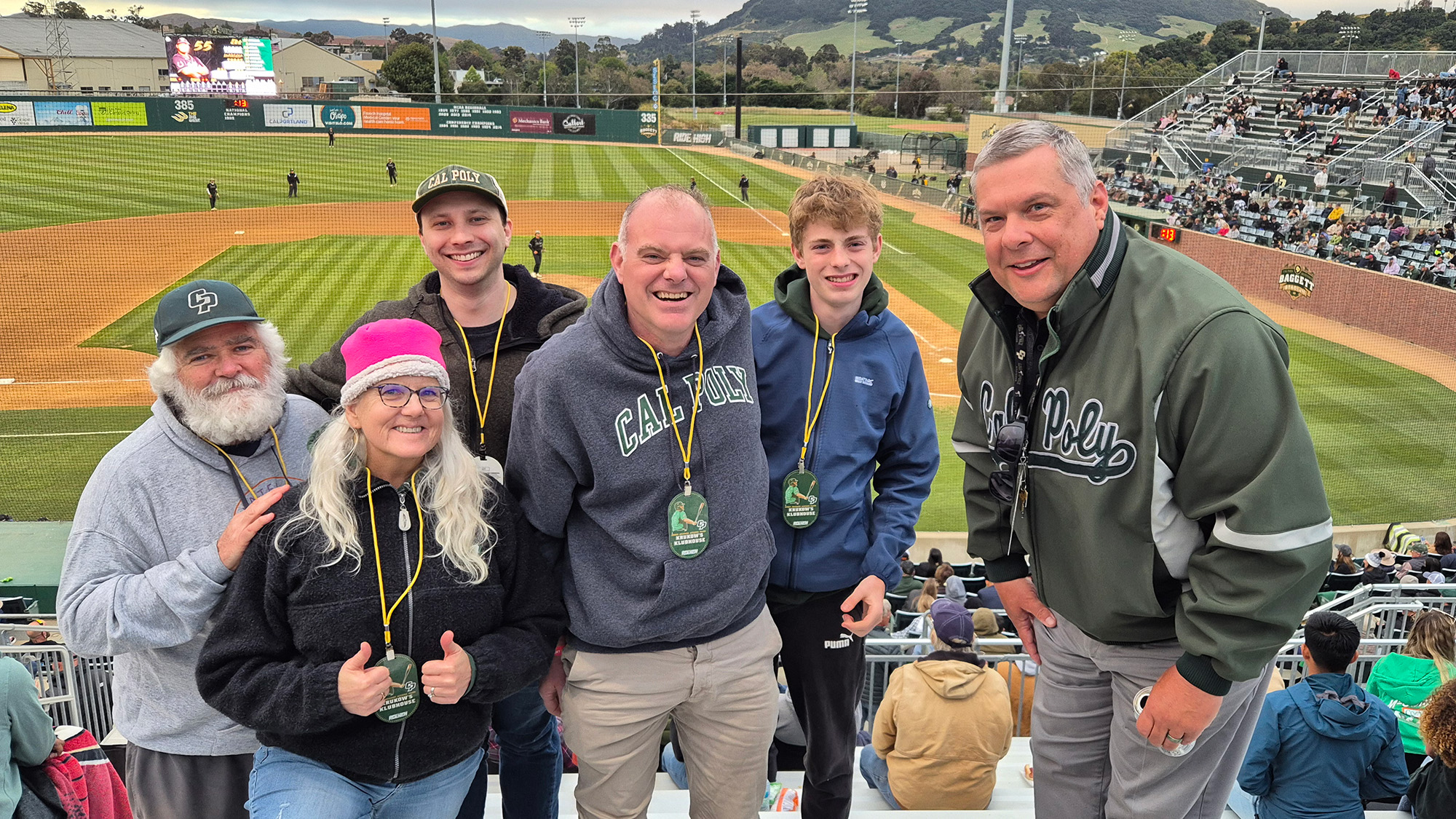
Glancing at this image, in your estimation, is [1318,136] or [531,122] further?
[531,122]

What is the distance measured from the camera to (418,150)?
37469 mm

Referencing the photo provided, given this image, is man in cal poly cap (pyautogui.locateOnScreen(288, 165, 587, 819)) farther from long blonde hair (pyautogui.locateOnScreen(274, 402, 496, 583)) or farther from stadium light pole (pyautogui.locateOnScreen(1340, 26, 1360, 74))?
stadium light pole (pyautogui.locateOnScreen(1340, 26, 1360, 74))

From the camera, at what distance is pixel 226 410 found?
2.26 m

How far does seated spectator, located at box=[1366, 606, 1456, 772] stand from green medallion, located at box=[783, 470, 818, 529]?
284cm

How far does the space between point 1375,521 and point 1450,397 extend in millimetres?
6052

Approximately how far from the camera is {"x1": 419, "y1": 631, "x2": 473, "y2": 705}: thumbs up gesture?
2021mm

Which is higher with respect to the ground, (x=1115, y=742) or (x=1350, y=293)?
(x=1115, y=742)

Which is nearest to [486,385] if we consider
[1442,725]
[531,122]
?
[1442,725]

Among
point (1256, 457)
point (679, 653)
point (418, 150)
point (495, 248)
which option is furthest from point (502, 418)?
point (418, 150)

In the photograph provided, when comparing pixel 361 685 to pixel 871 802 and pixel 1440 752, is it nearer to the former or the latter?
pixel 871 802

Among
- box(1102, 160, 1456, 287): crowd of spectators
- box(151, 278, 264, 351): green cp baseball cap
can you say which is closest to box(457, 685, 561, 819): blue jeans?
box(151, 278, 264, 351): green cp baseball cap

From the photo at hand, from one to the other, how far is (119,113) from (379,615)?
40.6 meters

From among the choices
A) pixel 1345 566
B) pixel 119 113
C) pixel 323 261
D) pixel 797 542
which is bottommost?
pixel 1345 566

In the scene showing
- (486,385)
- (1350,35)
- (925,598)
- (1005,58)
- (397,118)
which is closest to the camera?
(486,385)
